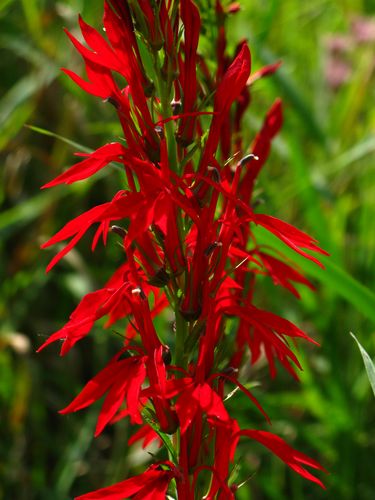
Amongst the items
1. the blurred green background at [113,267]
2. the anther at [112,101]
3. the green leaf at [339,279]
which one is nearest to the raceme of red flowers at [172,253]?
the anther at [112,101]

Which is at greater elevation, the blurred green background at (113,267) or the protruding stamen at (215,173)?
the protruding stamen at (215,173)

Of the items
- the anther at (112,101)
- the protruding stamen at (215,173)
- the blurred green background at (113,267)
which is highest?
the anther at (112,101)

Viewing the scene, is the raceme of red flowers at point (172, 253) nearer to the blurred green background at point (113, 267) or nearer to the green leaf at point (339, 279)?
the green leaf at point (339, 279)

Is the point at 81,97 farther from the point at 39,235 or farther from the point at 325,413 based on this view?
the point at 325,413

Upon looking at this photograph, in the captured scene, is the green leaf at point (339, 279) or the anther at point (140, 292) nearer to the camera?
the anther at point (140, 292)

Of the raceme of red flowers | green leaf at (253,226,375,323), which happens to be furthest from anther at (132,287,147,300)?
green leaf at (253,226,375,323)

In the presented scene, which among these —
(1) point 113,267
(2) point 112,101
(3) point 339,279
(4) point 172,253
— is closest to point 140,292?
(4) point 172,253

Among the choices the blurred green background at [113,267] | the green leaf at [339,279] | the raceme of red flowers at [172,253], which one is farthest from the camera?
the blurred green background at [113,267]

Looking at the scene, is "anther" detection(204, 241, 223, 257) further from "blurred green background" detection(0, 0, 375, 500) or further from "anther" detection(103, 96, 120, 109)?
"blurred green background" detection(0, 0, 375, 500)

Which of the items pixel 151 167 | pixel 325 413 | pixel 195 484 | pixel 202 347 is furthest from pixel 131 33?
pixel 325 413
